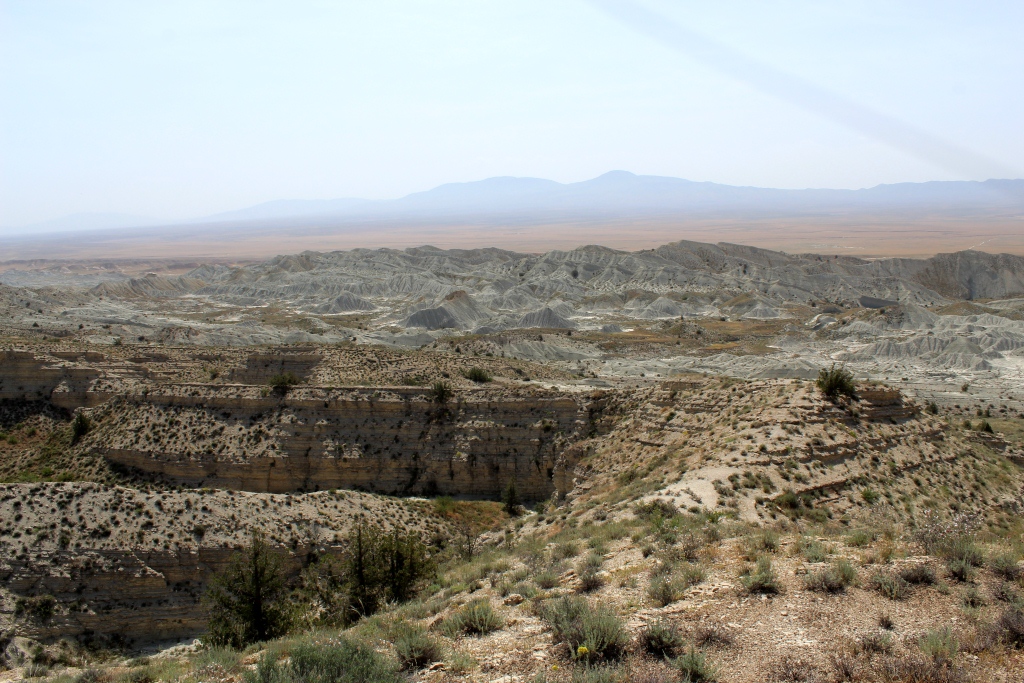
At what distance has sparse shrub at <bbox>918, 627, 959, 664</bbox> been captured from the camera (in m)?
6.32

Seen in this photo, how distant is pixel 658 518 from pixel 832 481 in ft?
17.3

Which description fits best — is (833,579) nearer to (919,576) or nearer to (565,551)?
(919,576)

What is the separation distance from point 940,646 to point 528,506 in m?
18.2

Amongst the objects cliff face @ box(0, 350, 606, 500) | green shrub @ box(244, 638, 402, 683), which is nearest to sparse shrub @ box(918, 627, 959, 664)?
green shrub @ box(244, 638, 402, 683)

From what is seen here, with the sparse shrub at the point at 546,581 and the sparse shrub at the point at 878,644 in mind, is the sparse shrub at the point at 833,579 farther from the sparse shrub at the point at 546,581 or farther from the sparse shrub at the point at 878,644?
the sparse shrub at the point at 546,581

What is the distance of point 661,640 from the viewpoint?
23.9 feet

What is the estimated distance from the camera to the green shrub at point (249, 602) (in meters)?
14.0

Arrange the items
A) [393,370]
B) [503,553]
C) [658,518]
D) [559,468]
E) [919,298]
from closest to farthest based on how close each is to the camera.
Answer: [658,518] < [503,553] < [559,468] < [393,370] < [919,298]

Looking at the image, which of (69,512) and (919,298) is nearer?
(69,512)

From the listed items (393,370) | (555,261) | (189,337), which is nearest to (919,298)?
(555,261)

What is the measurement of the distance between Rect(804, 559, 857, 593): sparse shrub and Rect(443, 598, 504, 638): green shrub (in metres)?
4.11

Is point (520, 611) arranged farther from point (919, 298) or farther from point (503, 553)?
point (919, 298)

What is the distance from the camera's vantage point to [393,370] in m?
33.9

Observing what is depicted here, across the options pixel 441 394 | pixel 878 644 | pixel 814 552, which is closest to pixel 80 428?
pixel 441 394
